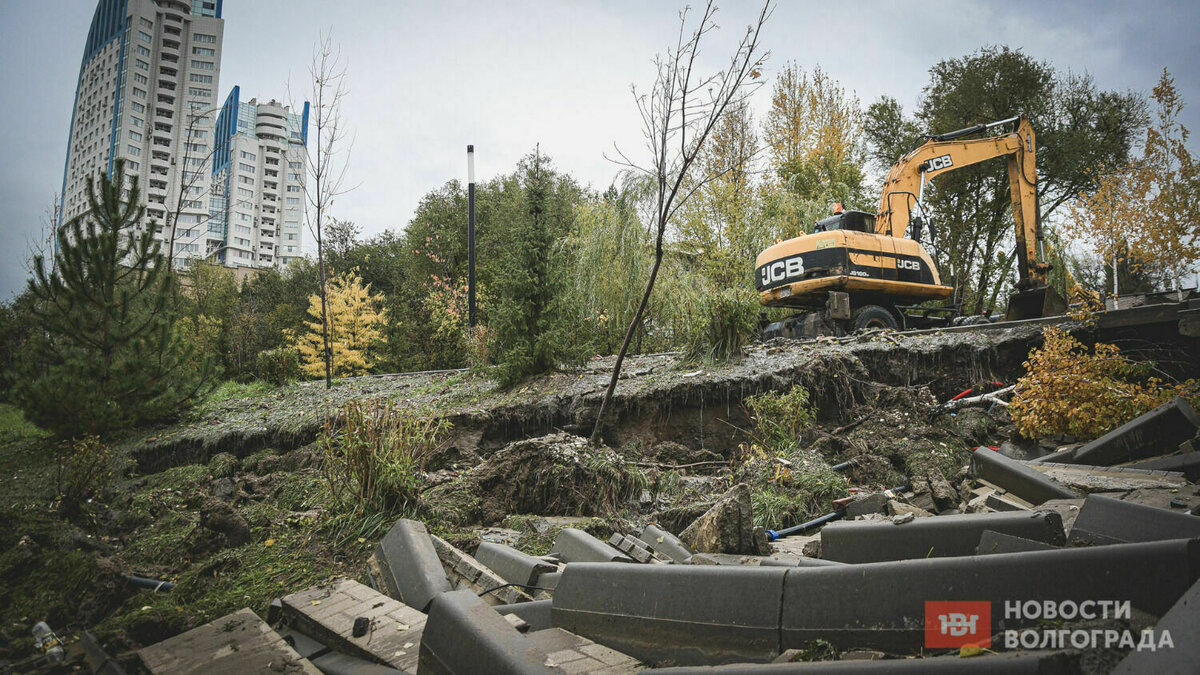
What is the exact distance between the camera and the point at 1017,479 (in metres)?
4.07

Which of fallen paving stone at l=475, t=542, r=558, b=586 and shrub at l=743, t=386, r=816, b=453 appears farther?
shrub at l=743, t=386, r=816, b=453

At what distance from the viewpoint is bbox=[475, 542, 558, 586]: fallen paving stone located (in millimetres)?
3176

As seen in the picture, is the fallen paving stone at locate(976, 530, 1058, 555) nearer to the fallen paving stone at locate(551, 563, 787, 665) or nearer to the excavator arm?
the fallen paving stone at locate(551, 563, 787, 665)

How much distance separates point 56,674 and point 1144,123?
1036 inches

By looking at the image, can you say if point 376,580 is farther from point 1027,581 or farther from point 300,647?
point 1027,581

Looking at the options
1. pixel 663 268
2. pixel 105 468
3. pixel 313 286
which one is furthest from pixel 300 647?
pixel 313 286

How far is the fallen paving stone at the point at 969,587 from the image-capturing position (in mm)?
1687

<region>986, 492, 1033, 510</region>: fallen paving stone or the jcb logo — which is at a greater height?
the jcb logo

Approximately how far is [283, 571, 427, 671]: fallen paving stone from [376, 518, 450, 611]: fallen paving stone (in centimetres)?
11

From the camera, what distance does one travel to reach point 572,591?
2.47m

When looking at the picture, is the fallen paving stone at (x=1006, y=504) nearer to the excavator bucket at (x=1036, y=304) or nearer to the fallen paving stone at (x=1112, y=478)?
the fallen paving stone at (x=1112, y=478)

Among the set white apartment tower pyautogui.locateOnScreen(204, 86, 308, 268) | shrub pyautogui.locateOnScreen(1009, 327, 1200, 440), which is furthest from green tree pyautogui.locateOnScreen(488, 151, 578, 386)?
white apartment tower pyautogui.locateOnScreen(204, 86, 308, 268)

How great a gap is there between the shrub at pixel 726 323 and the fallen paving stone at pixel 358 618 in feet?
19.8

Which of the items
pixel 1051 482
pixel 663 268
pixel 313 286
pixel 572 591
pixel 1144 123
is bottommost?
pixel 572 591
